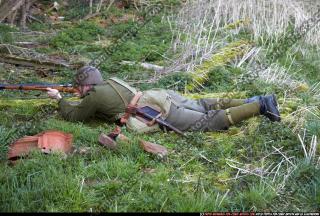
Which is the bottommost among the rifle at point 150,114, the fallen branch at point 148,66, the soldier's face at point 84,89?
the fallen branch at point 148,66

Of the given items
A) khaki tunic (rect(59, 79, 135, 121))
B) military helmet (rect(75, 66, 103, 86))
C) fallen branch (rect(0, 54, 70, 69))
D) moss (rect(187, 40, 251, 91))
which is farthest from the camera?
fallen branch (rect(0, 54, 70, 69))

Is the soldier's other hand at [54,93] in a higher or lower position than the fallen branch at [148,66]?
higher

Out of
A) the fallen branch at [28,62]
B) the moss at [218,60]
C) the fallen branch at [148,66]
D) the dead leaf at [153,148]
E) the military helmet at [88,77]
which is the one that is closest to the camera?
the dead leaf at [153,148]

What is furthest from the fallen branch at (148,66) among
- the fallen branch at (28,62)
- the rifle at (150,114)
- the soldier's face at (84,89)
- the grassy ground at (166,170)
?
the rifle at (150,114)

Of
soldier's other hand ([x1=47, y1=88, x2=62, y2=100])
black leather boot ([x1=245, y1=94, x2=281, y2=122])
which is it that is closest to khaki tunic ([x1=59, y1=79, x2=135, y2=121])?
soldier's other hand ([x1=47, y1=88, x2=62, y2=100])

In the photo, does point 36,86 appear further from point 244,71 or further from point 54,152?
point 244,71

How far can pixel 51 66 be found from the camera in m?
8.64

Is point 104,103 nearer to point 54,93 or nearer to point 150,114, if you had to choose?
point 150,114

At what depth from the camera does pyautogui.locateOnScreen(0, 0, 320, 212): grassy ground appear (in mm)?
4023

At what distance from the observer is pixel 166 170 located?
4691 millimetres

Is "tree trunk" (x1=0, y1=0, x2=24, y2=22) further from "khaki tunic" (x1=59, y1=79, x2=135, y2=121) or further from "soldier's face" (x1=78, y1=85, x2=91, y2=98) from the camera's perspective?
"khaki tunic" (x1=59, y1=79, x2=135, y2=121)

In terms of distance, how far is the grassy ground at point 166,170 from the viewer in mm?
4023

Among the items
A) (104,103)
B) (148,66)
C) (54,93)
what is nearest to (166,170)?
(104,103)

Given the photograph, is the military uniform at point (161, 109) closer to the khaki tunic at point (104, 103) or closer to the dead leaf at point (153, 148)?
the khaki tunic at point (104, 103)
